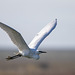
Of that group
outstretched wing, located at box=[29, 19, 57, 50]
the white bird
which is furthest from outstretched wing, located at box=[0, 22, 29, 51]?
outstretched wing, located at box=[29, 19, 57, 50]

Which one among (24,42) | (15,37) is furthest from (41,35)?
(15,37)

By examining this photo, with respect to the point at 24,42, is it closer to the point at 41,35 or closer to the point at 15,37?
the point at 15,37

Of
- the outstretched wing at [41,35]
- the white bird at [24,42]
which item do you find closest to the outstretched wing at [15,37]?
the white bird at [24,42]

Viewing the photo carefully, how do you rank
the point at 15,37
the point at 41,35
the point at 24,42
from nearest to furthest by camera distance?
the point at 15,37 → the point at 24,42 → the point at 41,35

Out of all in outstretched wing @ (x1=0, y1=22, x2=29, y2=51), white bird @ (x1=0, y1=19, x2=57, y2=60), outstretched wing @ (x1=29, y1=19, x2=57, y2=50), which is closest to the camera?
outstretched wing @ (x1=0, y1=22, x2=29, y2=51)

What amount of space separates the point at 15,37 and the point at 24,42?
0.43 m

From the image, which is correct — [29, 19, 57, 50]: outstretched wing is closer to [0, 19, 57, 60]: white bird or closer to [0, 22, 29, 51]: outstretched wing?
[0, 19, 57, 60]: white bird

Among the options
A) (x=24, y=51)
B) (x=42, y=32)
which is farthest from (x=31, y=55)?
(x=42, y=32)

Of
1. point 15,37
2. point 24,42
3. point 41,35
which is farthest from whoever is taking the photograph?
point 41,35

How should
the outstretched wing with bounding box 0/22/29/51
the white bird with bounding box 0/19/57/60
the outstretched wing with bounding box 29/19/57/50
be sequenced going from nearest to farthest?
the outstretched wing with bounding box 0/22/29/51 < the white bird with bounding box 0/19/57/60 < the outstretched wing with bounding box 29/19/57/50

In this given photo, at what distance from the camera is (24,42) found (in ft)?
63.2

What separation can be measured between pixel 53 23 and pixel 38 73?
12845 mm

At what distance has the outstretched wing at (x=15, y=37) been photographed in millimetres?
18364

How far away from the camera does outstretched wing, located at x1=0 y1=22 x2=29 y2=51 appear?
18364 millimetres
